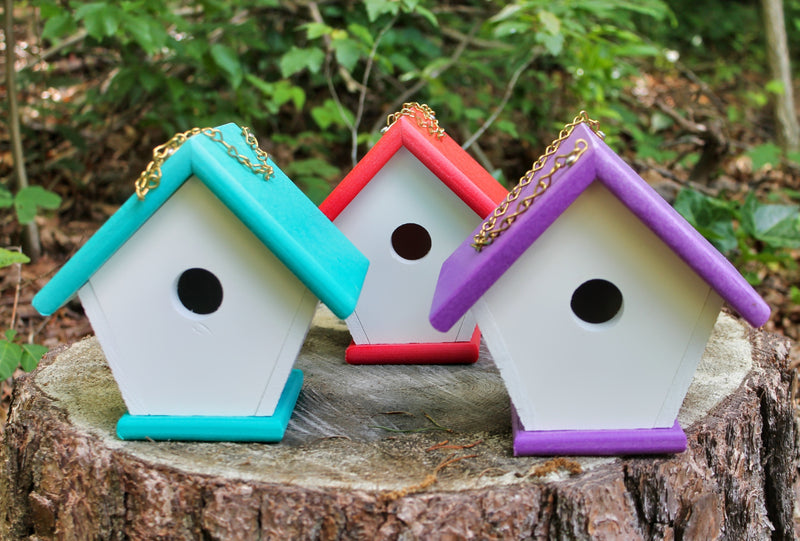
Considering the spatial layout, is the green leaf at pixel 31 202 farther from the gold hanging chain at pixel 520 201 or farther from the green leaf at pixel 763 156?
the green leaf at pixel 763 156

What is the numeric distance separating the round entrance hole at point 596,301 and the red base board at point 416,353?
377mm

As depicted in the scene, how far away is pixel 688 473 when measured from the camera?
1.70 meters

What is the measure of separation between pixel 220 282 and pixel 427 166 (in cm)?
73

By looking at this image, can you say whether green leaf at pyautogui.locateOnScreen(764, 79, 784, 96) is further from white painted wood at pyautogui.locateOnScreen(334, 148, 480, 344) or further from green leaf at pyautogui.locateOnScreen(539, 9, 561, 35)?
white painted wood at pyautogui.locateOnScreen(334, 148, 480, 344)

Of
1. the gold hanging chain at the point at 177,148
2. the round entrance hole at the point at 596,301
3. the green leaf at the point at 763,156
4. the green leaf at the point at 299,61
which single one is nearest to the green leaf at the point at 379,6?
the green leaf at the point at 299,61

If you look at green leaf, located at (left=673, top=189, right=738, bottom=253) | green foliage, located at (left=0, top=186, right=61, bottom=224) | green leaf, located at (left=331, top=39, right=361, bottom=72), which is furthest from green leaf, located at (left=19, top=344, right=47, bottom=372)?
green leaf, located at (left=673, top=189, right=738, bottom=253)

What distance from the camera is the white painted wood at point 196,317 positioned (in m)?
1.71

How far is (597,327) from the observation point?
5.55 ft

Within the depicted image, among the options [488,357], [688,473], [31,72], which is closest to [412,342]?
[488,357]

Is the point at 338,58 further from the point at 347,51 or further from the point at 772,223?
the point at 772,223

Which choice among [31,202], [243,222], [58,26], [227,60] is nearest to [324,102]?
[227,60]

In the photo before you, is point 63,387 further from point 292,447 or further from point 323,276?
point 323,276

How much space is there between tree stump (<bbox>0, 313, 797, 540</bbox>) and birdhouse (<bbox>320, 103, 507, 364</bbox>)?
0.40ft

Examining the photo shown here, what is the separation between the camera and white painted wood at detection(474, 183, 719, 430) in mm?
1623
